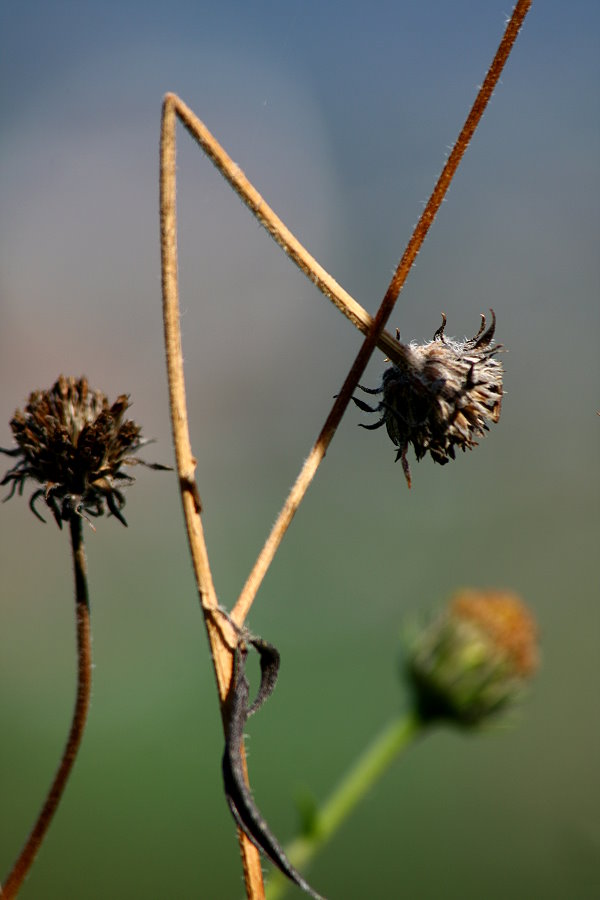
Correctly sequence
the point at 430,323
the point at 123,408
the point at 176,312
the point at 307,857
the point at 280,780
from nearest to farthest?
the point at 176,312 < the point at 123,408 < the point at 307,857 < the point at 280,780 < the point at 430,323

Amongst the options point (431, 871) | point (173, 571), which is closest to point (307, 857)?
point (431, 871)

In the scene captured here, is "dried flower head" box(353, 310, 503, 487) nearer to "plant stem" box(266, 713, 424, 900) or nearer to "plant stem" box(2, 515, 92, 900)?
"plant stem" box(2, 515, 92, 900)

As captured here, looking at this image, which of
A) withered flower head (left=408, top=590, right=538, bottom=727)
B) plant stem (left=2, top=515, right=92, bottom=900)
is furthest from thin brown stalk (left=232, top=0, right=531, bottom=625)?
withered flower head (left=408, top=590, right=538, bottom=727)

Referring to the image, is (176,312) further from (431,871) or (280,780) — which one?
(431,871)

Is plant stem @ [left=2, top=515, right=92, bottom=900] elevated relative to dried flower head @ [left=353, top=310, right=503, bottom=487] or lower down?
lower down

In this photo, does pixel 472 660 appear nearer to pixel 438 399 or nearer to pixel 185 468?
pixel 438 399

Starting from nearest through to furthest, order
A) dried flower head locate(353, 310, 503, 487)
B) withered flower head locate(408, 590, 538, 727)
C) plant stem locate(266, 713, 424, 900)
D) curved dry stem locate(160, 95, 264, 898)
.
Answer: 1. curved dry stem locate(160, 95, 264, 898)
2. dried flower head locate(353, 310, 503, 487)
3. plant stem locate(266, 713, 424, 900)
4. withered flower head locate(408, 590, 538, 727)

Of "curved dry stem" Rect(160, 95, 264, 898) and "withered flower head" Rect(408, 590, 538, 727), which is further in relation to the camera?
"withered flower head" Rect(408, 590, 538, 727)
